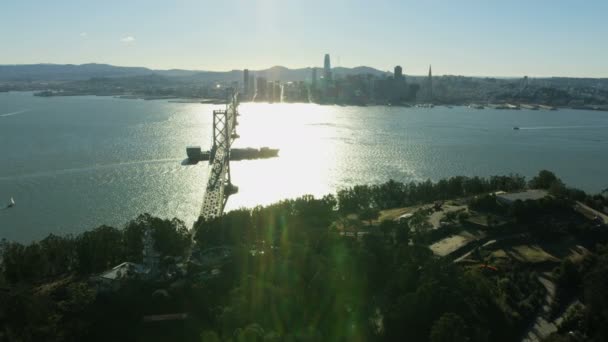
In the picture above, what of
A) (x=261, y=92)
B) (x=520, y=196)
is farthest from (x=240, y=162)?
(x=261, y=92)

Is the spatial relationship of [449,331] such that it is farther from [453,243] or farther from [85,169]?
[85,169]

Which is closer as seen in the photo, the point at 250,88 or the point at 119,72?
the point at 250,88

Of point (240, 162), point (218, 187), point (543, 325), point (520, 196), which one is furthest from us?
point (240, 162)

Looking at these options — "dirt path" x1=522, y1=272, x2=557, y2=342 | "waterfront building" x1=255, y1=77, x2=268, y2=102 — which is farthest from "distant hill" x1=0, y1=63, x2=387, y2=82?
"dirt path" x1=522, y1=272, x2=557, y2=342

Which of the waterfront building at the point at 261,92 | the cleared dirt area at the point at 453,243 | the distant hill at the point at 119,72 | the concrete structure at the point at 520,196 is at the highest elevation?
the distant hill at the point at 119,72

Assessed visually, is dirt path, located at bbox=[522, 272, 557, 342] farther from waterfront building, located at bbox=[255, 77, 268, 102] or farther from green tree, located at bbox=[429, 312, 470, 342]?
waterfront building, located at bbox=[255, 77, 268, 102]

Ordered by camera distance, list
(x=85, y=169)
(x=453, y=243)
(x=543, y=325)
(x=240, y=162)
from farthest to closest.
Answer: (x=240, y=162) → (x=85, y=169) → (x=453, y=243) → (x=543, y=325)

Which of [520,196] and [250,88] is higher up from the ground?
[250,88]

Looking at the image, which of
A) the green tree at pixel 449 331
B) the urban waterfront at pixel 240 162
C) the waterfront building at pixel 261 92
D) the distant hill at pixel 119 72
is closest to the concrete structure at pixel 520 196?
the urban waterfront at pixel 240 162

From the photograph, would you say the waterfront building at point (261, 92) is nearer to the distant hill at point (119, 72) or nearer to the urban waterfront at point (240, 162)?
the urban waterfront at point (240, 162)

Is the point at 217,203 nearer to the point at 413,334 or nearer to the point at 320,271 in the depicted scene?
the point at 320,271
